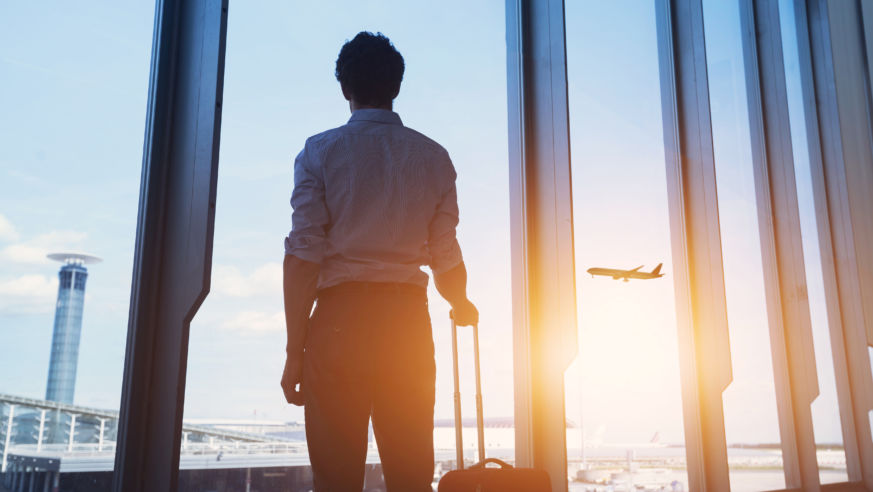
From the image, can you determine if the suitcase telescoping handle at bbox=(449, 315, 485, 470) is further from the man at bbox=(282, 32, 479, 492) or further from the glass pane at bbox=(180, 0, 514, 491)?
the man at bbox=(282, 32, 479, 492)

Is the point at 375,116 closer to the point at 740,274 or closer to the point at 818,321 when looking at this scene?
the point at 740,274

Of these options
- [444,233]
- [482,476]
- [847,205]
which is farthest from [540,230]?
[847,205]

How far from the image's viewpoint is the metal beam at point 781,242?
3670 millimetres

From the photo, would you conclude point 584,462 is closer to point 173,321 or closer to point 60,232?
point 173,321

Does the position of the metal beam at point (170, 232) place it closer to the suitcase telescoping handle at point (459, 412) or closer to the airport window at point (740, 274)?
the suitcase telescoping handle at point (459, 412)

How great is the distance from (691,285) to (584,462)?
1076 millimetres

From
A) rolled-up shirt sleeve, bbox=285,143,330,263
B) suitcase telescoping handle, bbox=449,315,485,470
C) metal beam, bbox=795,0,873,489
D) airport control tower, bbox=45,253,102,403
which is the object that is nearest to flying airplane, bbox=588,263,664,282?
suitcase telescoping handle, bbox=449,315,485,470

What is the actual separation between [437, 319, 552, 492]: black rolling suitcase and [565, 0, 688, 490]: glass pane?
832mm

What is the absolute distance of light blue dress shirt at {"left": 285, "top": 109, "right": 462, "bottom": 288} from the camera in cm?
136

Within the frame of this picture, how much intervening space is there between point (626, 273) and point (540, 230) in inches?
Result: 26.9

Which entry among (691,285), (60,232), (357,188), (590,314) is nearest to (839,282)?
(691,285)

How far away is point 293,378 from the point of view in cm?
134

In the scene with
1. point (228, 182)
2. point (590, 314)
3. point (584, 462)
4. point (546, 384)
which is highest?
point (228, 182)

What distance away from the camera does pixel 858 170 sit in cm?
404
